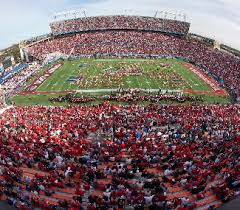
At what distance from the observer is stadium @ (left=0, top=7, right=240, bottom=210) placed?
54.4 ft

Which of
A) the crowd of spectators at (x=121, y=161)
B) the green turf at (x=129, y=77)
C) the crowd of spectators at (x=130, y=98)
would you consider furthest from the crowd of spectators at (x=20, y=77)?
the crowd of spectators at (x=121, y=161)

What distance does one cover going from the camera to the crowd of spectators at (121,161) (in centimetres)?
1603

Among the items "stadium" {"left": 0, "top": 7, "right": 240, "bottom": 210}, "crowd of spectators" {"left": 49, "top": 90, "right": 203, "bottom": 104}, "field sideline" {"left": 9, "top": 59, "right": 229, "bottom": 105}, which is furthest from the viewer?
"field sideline" {"left": 9, "top": 59, "right": 229, "bottom": 105}

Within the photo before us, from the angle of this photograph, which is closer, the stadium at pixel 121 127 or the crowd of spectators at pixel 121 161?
the crowd of spectators at pixel 121 161

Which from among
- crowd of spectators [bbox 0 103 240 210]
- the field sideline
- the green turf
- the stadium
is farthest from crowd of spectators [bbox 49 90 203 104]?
crowd of spectators [bbox 0 103 240 210]

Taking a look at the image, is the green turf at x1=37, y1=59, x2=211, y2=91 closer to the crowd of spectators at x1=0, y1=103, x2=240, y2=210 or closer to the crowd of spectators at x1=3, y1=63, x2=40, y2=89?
the crowd of spectators at x1=3, y1=63, x2=40, y2=89

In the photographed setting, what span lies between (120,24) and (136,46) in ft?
37.5

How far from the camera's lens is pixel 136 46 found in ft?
198

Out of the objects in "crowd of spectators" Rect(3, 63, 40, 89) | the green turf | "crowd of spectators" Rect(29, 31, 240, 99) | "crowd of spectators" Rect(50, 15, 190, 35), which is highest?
"crowd of spectators" Rect(50, 15, 190, 35)

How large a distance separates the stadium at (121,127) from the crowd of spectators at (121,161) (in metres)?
0.06

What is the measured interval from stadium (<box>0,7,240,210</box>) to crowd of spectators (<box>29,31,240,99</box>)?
0.34 metres

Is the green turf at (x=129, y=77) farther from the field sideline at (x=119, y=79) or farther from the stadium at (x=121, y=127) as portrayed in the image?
the stadium at (x=121, y=127)

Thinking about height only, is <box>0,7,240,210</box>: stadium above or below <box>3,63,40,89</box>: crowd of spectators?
above

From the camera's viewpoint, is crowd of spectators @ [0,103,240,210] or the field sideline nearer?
crowd of spectators @ [0,103,240,210]
